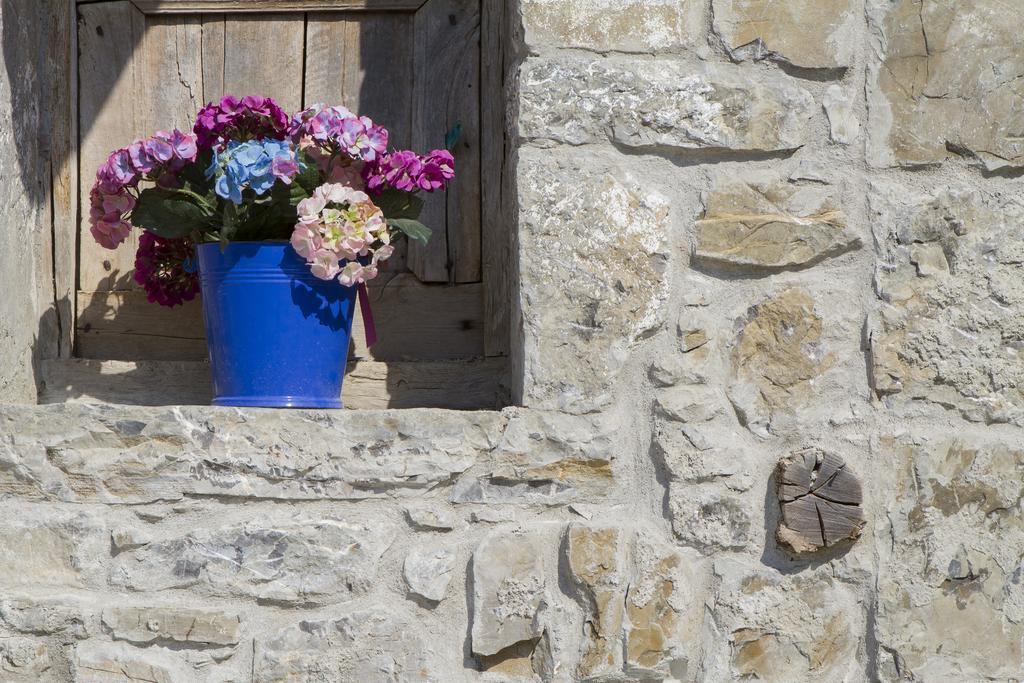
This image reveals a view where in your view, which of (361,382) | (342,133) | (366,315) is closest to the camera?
(342,133)

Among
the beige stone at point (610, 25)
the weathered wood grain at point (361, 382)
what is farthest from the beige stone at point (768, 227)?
the weathered wood grain at point (361, 382)

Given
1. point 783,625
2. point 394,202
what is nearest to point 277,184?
point 394,202

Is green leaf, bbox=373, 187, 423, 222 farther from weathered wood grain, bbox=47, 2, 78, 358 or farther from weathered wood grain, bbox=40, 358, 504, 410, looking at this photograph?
weathered wood grain, bbox=47, 2, 78, 358

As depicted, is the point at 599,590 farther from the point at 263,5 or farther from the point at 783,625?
the point at 263,5

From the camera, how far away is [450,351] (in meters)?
2.23

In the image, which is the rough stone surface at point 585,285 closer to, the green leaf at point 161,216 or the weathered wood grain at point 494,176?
the weathered wood grain at point 494,176

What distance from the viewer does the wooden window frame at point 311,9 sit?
220 cm

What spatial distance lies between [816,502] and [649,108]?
26.5 inches

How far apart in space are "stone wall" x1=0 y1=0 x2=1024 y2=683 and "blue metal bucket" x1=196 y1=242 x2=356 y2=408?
0.43 ft

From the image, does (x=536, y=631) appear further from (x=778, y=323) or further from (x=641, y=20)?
(x=641, y=20)

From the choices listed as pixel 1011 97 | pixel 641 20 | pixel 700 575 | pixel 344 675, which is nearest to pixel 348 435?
pixel 344 675

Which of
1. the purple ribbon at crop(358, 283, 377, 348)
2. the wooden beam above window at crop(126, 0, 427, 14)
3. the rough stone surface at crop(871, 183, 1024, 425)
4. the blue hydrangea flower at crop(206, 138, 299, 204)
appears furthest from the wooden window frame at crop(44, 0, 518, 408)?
the rough stone surface at crop(871, 183, 1024, 425)

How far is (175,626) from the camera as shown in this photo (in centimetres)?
176

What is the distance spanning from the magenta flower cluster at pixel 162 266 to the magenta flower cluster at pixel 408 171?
0.39 m
